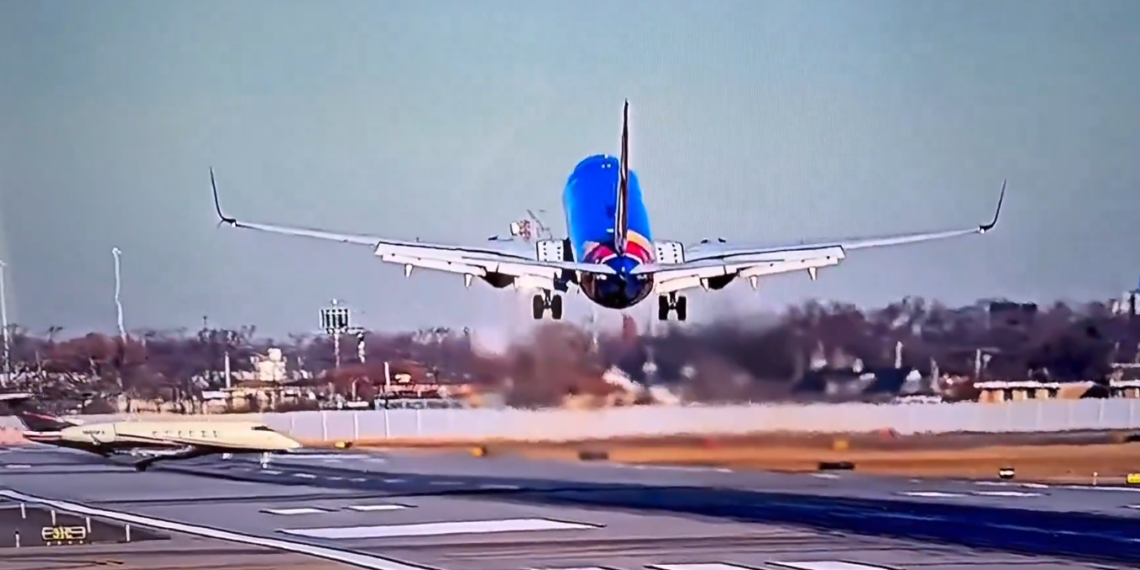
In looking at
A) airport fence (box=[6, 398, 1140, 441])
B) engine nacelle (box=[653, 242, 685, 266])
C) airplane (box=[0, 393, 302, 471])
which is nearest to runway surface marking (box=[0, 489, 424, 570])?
airplane (box=[0, 393, 302, 471])

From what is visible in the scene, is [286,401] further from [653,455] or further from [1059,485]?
[1059,485]

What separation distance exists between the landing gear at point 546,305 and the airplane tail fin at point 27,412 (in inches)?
74.9

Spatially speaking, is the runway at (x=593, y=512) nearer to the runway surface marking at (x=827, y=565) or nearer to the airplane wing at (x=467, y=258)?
the runway surface marking at (x=827, y=565)

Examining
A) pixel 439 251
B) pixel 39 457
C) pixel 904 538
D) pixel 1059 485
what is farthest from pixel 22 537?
pixel 1059 485

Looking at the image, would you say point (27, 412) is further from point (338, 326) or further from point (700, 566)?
point (700, 566)

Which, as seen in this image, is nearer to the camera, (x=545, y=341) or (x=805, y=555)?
(x=805, y=555)

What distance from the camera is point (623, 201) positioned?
5922 mm

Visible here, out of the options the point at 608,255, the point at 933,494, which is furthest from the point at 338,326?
the point at 933,494

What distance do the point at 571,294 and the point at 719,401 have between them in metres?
0.78

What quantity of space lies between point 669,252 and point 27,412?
260cm

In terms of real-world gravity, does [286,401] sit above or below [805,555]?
above

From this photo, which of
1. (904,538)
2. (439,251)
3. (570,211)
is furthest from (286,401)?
(904,538)

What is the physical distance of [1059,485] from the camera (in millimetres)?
6367

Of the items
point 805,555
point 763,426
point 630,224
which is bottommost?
point 805,555
